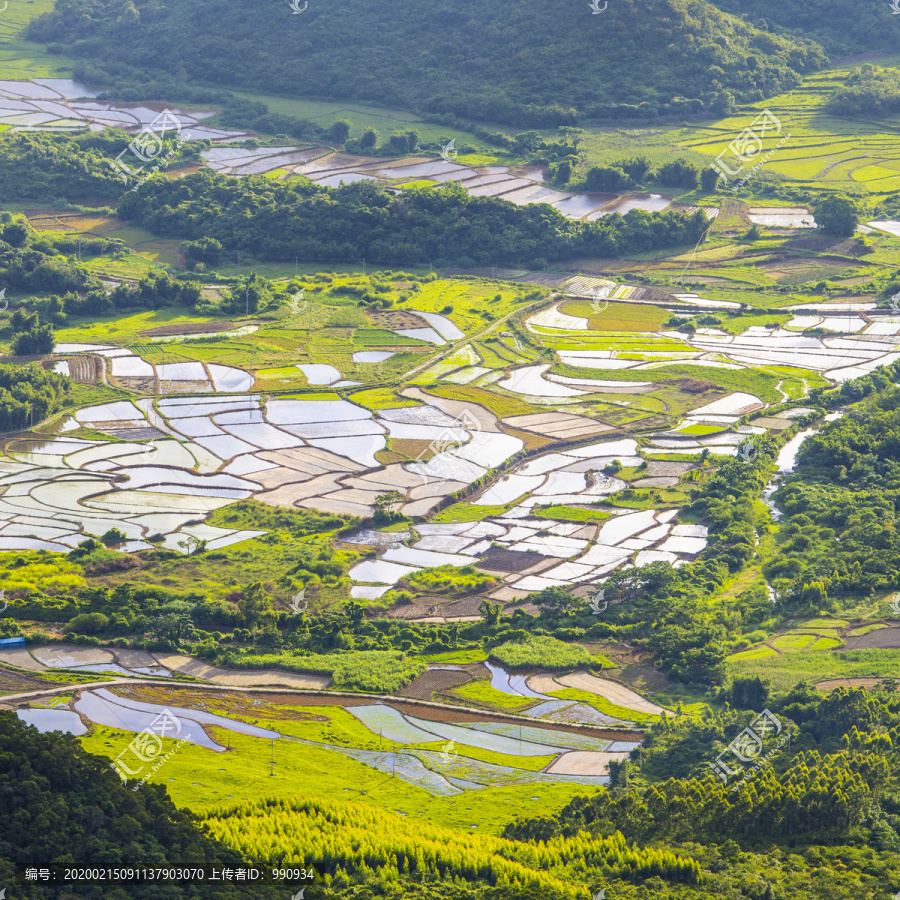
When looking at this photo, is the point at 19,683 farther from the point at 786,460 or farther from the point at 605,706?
the point at 786,460

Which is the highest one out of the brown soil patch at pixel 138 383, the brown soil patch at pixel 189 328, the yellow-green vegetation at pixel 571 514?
the brown soil patch at pixel 189 328

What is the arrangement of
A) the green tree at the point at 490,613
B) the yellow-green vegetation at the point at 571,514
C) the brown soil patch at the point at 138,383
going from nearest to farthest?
the green tree at the point at 490,613, the yellow-green vegetation at the point at 571,514, the brown soil patch at the point at 138,383

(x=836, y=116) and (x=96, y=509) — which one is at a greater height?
(x=836, y=116)

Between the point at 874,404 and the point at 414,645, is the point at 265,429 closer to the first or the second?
the point at 414,645

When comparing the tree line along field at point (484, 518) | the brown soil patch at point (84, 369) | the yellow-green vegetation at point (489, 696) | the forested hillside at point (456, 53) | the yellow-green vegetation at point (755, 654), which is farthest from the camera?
the forested hillside at point (456, 53)

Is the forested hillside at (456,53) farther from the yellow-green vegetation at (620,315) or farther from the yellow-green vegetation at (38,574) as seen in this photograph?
the yellow-green vegetation at (38,574)

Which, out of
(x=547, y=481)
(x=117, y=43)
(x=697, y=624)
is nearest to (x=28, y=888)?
(x=697, y=624)

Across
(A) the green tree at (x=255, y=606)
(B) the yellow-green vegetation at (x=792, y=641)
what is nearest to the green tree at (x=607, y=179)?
(B) the yellow-green vegetation at (x=792, y=641)

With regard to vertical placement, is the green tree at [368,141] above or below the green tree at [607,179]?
above
